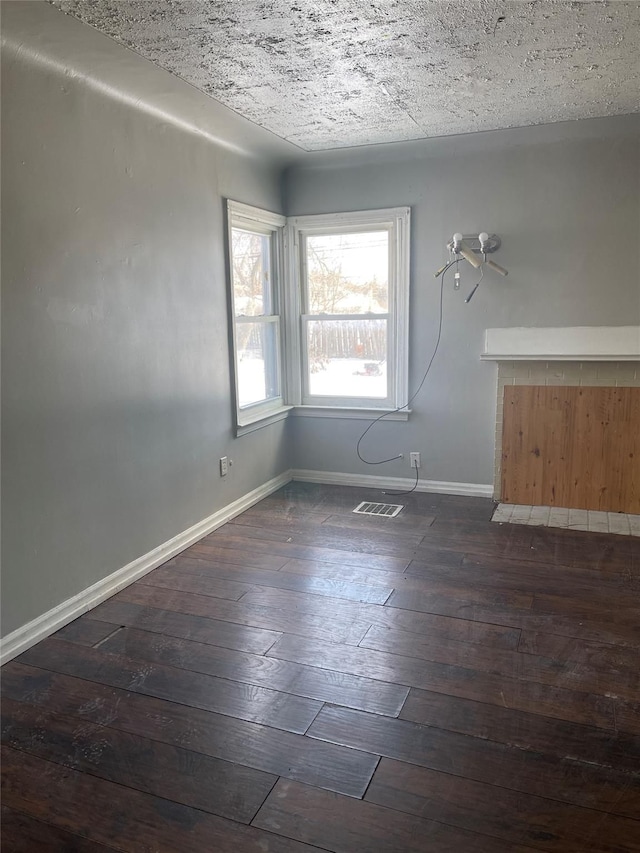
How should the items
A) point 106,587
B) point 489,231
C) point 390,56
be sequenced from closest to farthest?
1. point 390,56
2. point 106,587
3. point 489,231

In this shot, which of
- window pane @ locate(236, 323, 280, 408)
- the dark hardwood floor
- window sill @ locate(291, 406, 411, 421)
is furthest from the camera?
A: window sill @ locate(291, 406, 411, 421)

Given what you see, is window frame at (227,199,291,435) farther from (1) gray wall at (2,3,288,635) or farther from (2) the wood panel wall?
(2) the wood panel wall

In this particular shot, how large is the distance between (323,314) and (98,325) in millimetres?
2236

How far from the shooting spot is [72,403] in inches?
109

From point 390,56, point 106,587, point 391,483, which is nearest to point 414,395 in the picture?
point 391,483

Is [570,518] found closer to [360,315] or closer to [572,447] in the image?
[572,447]

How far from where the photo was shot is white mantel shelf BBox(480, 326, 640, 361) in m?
4.00

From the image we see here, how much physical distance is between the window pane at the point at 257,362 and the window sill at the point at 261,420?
0.41 feet

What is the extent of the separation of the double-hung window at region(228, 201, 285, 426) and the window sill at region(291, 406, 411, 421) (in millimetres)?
199

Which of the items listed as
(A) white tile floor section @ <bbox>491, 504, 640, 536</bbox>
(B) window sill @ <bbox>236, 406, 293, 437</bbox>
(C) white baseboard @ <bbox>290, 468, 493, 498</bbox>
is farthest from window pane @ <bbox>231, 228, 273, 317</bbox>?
(A) white tile floor section @ <bbox>491, 504, 640, 536</bbox>

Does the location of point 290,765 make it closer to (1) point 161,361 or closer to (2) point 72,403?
(2) point 72,403

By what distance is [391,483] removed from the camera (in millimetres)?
4809

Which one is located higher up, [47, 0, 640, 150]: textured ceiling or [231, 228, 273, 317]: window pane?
[47, 0, 640, 150]: textured ceiling

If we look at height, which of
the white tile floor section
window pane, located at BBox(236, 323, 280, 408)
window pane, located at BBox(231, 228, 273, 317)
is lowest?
the white tile floor section
